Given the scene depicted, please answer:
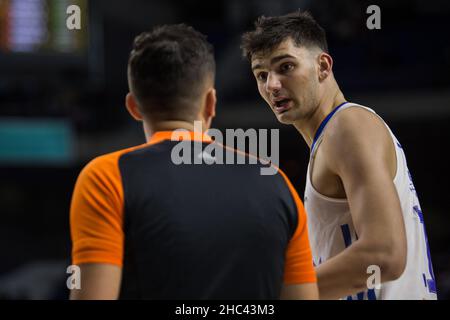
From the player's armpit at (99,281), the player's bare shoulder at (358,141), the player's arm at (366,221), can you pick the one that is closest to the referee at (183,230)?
the player's armpit at (99,281)

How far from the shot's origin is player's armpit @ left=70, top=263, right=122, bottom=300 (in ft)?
4.57

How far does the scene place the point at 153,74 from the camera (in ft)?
5.27

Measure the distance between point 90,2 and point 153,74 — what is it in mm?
11320

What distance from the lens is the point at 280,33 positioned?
7.66 ft

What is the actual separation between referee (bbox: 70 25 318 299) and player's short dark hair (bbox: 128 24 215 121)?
0.08 feet

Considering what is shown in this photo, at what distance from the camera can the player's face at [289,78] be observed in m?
2.33

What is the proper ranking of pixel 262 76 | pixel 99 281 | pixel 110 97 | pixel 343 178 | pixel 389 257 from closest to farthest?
pixel 99 281
pixel 389 257
pixel 343 178
pixel 262 76
pixel 110 97

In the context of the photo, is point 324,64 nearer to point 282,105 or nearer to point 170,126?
point 282,105

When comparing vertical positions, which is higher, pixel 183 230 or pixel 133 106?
pixel 133 106

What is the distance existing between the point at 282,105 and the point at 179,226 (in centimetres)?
107

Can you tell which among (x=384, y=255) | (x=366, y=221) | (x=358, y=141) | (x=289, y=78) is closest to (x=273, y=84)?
(x=289, y=78)

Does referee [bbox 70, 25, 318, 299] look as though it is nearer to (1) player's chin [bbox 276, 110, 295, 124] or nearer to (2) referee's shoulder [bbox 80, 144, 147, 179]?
(2) referee's shoulder [bbox 80, 144, 147, 179]

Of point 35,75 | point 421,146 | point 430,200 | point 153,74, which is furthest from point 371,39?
Result: point 153,74

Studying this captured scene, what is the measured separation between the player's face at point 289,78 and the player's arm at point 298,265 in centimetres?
83
